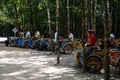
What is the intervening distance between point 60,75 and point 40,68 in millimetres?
2035

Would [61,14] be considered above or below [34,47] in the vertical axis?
above

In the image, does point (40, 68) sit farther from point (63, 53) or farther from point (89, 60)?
point (63, 53)

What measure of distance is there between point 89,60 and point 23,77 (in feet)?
10.3

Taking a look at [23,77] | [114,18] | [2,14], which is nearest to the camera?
[23,77]

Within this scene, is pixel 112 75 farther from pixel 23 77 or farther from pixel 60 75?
pixel 23 77

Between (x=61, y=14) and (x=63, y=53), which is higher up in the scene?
(x=61, y=14)

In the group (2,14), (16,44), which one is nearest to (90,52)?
(16,44)

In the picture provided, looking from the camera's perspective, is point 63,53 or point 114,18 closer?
point 63,53

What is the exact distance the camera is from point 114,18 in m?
35.1

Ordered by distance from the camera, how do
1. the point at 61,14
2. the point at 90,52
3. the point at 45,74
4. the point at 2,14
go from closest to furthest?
the point at 45,74
the point at 90,52
the point at 61,14
the point at 2,14

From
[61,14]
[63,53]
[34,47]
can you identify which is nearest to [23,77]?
[63,53]

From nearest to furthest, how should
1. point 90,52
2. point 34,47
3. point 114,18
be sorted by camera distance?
point 90,52, point 34,47, point 114,18

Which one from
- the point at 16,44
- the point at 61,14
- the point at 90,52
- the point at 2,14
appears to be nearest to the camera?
the point at 90,52

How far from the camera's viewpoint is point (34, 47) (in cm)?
2536
